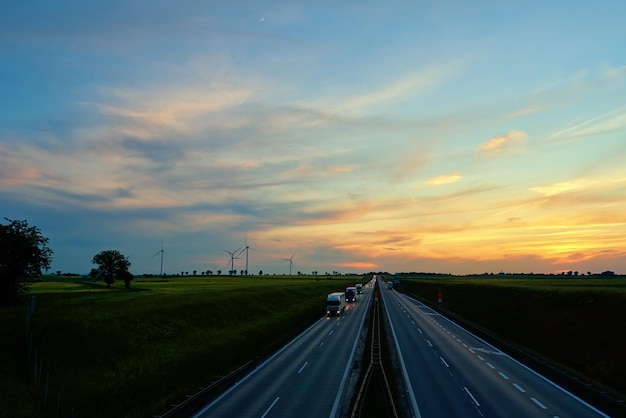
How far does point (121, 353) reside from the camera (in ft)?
125

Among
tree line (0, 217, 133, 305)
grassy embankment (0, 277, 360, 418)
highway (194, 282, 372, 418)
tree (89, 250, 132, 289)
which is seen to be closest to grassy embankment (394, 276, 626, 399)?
highway (194, 282, 372, 418)

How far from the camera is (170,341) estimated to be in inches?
1772

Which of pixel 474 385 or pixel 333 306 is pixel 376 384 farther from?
pixel 333 306

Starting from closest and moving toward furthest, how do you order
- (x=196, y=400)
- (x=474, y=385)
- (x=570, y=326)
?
(x=196, y=400) → (x=474, y=385) → (x=570, y=326)

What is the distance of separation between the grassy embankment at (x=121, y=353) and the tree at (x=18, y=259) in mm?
4838

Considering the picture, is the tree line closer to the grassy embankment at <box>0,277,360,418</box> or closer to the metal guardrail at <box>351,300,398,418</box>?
the grassy embankment at <box>0,277,360,418</box>

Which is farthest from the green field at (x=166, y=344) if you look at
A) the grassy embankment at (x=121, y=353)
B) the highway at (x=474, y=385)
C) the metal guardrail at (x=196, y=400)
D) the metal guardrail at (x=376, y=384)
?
the metal guardrail at (x=376, y=384)

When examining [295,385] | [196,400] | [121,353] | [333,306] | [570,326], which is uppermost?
[570,326]

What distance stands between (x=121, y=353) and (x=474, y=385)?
28851 millimetres

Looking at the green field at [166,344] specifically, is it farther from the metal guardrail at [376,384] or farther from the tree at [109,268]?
the tree at [109,268]

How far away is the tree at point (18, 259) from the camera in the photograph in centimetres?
5184

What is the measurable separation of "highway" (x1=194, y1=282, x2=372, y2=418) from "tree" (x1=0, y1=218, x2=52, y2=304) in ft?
108

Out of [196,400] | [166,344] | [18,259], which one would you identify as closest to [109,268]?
[18,259]

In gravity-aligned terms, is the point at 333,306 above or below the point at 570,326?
below
